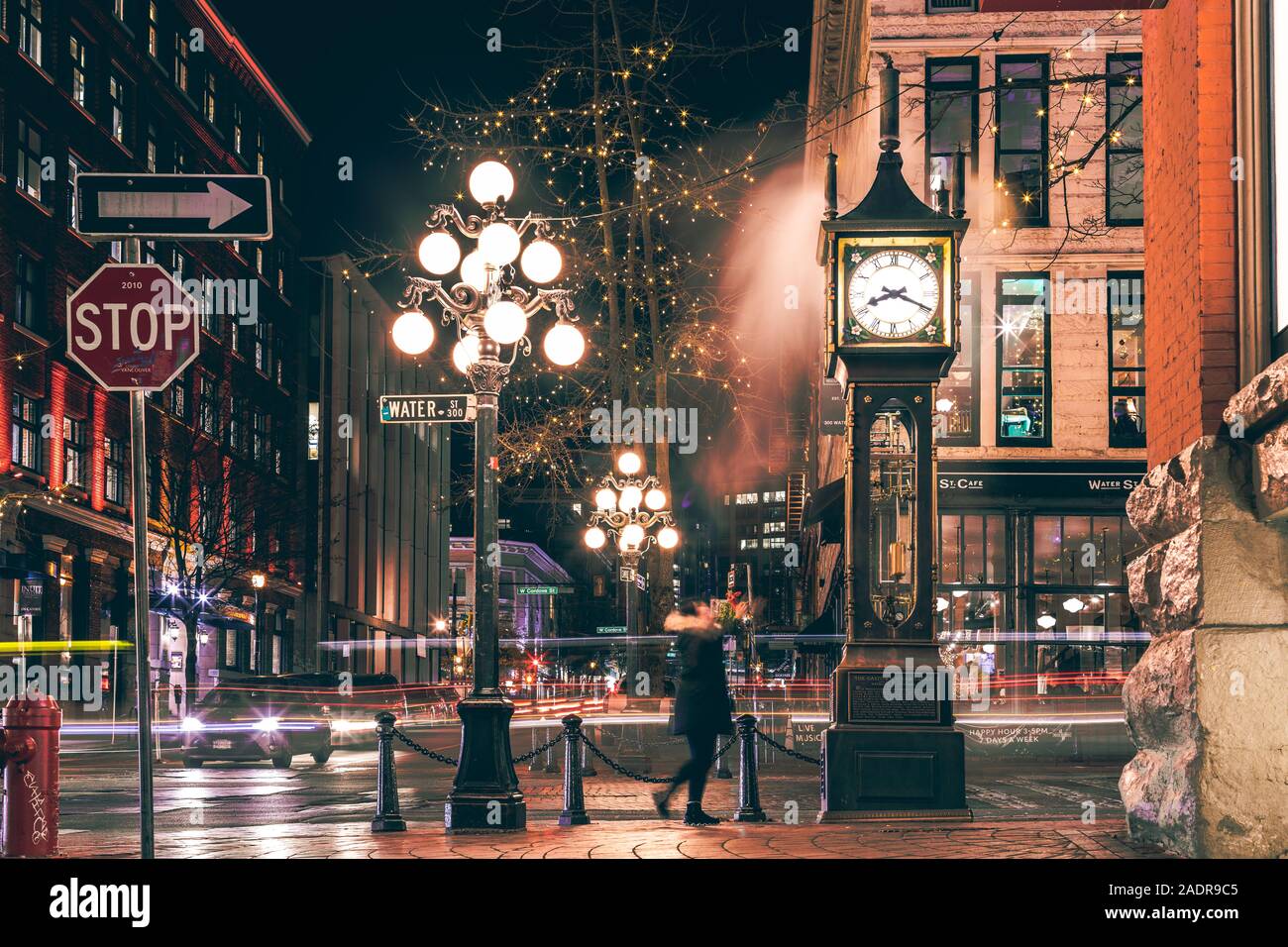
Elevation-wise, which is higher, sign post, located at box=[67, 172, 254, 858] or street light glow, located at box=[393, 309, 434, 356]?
street light glow, located at box=[393, 309, 434, 356]

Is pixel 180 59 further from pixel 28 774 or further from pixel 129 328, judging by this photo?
pixel 129 328

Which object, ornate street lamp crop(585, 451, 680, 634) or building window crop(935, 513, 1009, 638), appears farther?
building window crop(935, 513, 1009, 638)

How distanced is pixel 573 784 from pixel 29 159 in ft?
104

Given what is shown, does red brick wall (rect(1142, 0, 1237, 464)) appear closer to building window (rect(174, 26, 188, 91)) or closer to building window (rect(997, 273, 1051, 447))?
building window (rect(997, 273, 1051, 447))

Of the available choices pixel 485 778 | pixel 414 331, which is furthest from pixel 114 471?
pixel 485 778

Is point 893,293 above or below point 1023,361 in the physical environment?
below

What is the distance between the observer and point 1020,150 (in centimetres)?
2838

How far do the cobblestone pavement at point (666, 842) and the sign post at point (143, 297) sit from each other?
3326 millimetres

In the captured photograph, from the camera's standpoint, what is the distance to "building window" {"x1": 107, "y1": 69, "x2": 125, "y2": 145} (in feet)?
148

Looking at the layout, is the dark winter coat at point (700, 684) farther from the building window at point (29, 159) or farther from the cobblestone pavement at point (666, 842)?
the building window at point (29, 159)

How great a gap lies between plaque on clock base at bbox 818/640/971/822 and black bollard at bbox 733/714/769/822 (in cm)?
157

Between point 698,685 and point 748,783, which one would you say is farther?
point 748,783

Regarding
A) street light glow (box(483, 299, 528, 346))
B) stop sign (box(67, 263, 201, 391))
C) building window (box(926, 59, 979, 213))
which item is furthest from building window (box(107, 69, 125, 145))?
stop sign (box(67, 263, 201, 391))
